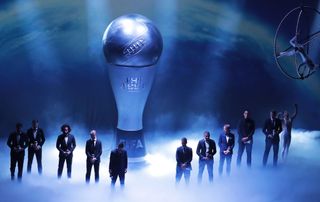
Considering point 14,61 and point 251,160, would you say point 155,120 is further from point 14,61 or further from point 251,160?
point 14,61

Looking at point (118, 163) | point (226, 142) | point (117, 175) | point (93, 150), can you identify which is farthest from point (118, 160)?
point (226, 142)

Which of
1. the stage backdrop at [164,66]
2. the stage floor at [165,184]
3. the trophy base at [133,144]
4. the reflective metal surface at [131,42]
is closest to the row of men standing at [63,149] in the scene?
the stage floor at [165,184]

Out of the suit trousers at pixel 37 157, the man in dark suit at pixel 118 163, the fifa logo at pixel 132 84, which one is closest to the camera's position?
the man in dark suit at pixel 118 163

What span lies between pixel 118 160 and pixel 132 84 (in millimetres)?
1519

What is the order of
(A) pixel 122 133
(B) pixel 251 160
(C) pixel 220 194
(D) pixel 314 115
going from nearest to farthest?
(C) pixel 220 194, (A) pixel 122 133, (B) pixel 251 160, (D) pixel 314 115

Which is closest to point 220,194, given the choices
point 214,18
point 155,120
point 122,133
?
point 122,133

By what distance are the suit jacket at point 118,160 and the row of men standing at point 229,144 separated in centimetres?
96

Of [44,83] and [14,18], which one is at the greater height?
[14,18]

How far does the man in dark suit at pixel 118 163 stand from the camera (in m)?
Answer: 9.02

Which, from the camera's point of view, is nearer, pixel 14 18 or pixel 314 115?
pixel 14 18

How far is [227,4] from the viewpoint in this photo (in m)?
11.7

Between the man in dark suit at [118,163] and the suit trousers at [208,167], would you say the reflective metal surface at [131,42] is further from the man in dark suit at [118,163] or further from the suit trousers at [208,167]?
the suit trousers at [208,167]

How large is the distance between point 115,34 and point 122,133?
199 centimetres

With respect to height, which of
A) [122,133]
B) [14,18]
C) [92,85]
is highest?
[14,18]
